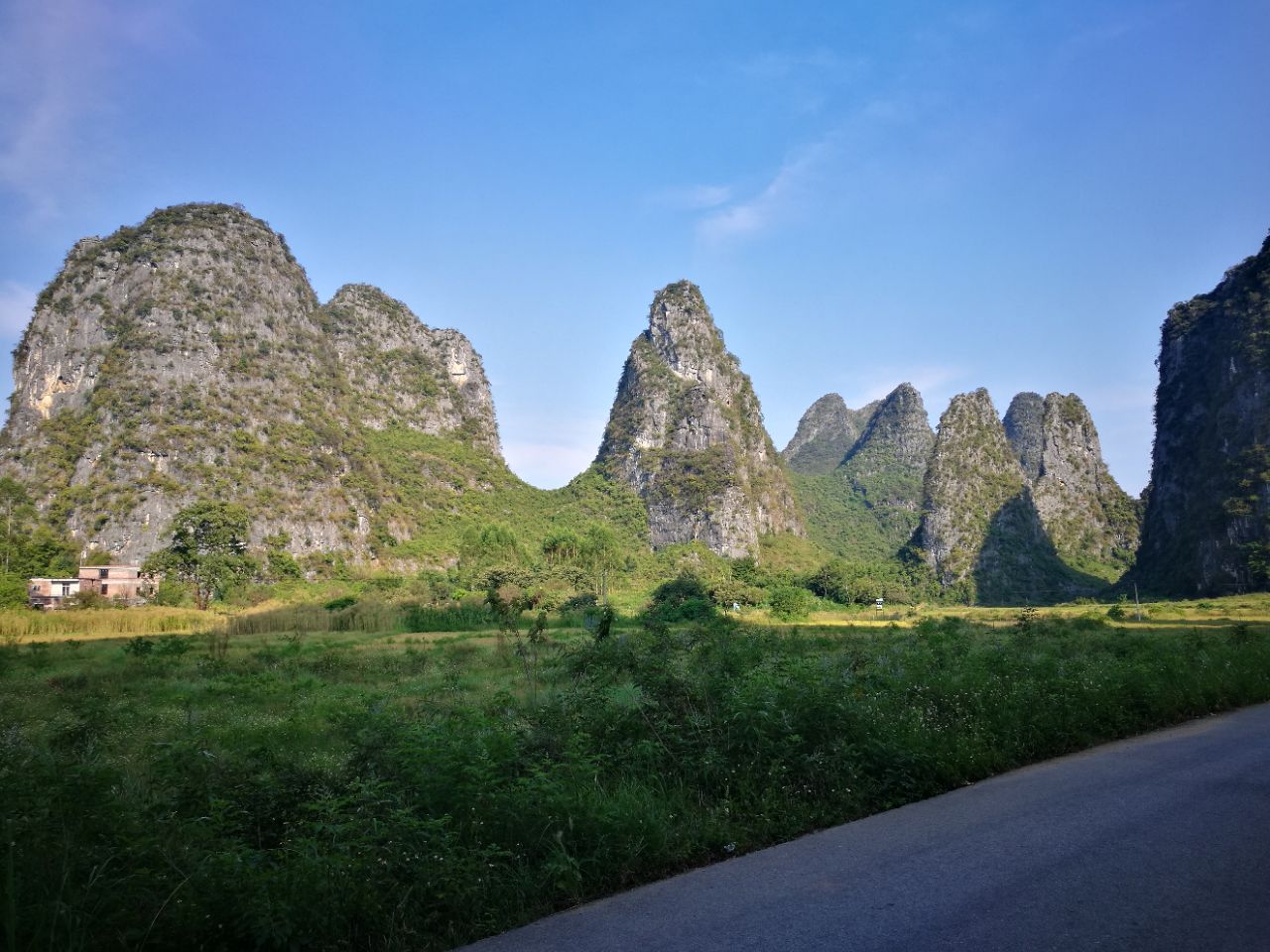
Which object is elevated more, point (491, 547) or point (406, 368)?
point (406, 368)

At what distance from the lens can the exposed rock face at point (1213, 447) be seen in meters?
65.2

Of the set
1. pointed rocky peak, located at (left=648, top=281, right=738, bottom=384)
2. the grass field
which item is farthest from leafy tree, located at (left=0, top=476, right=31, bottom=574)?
pointed rocky peak, located at (left=648, top=281, right=738, bottom=384)

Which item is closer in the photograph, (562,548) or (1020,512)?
(562,548)

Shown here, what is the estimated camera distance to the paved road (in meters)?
3.61

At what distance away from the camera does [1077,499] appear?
4550 inches

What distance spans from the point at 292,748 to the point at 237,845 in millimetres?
5763

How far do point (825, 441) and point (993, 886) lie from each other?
645ft

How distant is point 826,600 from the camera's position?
74.0 m

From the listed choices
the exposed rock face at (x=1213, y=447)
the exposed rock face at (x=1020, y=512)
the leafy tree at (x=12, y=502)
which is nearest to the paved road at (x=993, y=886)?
Result: the exposed rock face at (x=1213, y=447)

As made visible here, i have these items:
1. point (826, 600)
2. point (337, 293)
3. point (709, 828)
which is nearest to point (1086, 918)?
point (709, 828)

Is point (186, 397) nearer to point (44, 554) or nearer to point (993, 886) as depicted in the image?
point (44, 554)

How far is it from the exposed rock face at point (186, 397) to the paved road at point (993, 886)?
7536cm

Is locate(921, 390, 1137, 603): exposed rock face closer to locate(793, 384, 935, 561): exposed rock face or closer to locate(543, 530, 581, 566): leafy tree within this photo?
locate(793, 384, 935, 561): exposed rock face

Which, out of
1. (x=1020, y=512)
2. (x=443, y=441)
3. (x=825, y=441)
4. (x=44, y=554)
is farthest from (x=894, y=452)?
(x=44, y=554)
